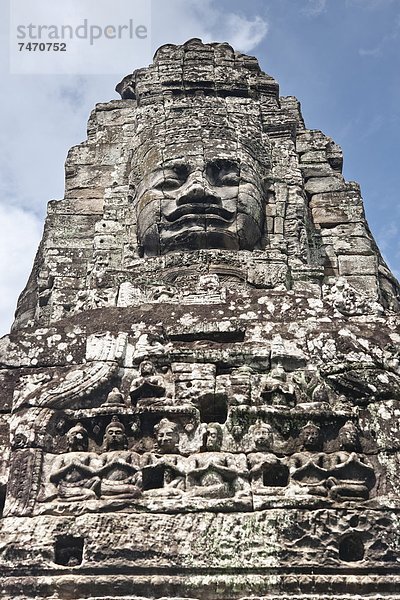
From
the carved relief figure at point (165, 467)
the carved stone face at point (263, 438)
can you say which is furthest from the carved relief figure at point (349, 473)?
the carved relief figure at point (165, 467)

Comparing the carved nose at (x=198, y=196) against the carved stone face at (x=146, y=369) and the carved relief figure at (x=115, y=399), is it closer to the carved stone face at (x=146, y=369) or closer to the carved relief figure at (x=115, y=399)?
the carved stone face at (x=146, y=369)

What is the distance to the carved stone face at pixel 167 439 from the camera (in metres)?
5.51

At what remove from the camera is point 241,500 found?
511cm

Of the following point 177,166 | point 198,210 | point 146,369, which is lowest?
point 146,369

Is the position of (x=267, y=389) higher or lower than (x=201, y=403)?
higher

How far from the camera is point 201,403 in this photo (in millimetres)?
5844

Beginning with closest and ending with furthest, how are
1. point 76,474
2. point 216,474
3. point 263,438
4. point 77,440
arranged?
point 216,474 → point 76,474 → point 263,438 → point 77,440

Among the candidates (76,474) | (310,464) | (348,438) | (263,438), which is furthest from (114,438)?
(348,438)

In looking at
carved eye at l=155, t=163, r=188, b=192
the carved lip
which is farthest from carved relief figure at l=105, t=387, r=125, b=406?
carved eye at l=155, t=163, r=188, b=192

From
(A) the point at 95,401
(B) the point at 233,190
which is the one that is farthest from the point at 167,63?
(A) the point at 95,401

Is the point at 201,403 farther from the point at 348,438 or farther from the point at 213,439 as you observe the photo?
the point at 348,438

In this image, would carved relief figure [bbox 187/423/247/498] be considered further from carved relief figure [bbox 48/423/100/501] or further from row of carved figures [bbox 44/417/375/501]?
carved relief figure [bbox 48/423/100/501]

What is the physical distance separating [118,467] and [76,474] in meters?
0.29

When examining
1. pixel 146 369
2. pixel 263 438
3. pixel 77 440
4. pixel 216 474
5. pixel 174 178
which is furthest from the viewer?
pixel 174 178
